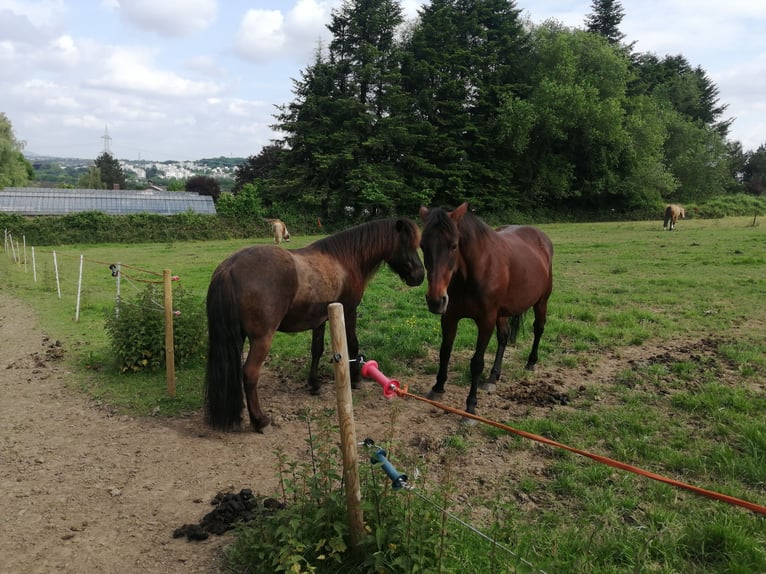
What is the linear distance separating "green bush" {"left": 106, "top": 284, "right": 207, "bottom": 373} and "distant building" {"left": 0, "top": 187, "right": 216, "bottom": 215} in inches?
1149

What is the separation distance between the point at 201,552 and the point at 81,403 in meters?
3.35

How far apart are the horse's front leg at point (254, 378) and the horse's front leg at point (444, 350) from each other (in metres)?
1.89

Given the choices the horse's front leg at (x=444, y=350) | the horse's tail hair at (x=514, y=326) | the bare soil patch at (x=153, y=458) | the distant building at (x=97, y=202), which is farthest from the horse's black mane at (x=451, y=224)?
the distant building at (x=97, y=202)

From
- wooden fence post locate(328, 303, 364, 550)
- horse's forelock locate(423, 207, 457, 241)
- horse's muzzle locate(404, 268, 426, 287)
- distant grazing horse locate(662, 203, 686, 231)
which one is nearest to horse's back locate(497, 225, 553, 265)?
horse's muzzle locate(404, 268, 426, 287)

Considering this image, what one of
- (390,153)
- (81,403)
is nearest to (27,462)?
(81,403)

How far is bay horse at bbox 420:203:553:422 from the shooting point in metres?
4.23

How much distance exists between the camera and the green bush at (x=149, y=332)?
5.92 metres

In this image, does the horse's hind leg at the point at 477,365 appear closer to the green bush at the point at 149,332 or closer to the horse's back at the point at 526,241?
the horse's back at the point at 526,241

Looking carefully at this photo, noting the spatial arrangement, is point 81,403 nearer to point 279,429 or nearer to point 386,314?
point 279,429

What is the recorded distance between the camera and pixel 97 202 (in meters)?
35.5

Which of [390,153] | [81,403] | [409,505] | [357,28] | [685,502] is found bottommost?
[81,403]

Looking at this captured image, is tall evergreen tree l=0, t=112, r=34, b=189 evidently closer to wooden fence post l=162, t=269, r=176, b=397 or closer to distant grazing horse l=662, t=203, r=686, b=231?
wooden fence post l=162, t=269, r=176, b=397

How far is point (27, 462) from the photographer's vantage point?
3900 mm

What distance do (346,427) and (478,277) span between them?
108 inches
